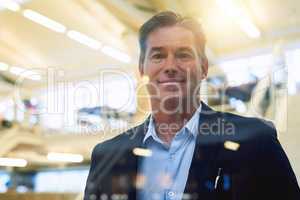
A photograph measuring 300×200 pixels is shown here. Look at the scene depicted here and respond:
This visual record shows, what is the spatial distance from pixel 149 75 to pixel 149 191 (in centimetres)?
34

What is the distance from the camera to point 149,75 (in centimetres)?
110

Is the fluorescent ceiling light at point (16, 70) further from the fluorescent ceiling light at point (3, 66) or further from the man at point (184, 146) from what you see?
the man at point (184, 146)

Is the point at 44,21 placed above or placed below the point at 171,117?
above

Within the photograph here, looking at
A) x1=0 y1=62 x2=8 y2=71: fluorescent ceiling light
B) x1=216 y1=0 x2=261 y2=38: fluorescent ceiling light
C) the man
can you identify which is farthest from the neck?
x1=0 y1=62 x2=8 y2=71: fluorescent ceiling light

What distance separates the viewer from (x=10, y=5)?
4.43ft

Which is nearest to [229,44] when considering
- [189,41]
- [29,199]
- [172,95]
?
[189,41]

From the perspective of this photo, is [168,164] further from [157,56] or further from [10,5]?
[10,5]

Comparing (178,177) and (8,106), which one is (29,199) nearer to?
(8,106)

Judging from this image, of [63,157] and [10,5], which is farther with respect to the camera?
[10,5]

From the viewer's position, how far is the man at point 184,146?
0.98 meters

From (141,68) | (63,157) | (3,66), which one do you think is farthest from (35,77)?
(141,68)

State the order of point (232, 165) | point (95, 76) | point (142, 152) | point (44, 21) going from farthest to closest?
point (44, 21) < point (95, 76) < point (142, 152) < point (232, 165)

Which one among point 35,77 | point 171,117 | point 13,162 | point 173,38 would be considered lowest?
point 13,162

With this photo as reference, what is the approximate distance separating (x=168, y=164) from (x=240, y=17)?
19.2 inches
